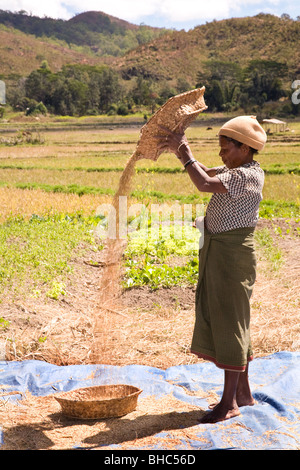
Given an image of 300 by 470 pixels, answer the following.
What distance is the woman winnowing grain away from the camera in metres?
2.31

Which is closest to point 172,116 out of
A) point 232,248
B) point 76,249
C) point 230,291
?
point 232,248

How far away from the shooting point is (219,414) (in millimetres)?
2395

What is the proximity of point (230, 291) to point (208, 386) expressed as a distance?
0.83m

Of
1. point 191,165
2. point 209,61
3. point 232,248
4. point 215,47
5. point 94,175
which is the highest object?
point 215,47

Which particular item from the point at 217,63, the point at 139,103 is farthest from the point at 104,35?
the point at 139,103

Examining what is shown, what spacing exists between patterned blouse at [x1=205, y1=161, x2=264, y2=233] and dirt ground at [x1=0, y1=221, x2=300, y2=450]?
34.8 inches

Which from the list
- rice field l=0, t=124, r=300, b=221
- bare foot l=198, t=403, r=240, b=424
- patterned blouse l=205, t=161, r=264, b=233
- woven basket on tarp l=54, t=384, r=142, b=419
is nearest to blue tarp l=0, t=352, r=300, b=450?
bare foot l=198, t=403, r=240, b=424

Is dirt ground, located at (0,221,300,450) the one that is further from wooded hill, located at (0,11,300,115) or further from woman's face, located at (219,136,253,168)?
wooded hill, located at (0,11,300,115)

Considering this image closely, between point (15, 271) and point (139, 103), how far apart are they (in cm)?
4871

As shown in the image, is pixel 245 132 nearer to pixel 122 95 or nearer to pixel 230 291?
pixel 230 291

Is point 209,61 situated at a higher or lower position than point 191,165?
higher

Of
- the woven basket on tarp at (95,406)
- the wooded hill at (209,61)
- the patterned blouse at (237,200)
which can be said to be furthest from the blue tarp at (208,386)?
the wooded hill at (209,61)

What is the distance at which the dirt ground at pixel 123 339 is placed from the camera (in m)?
2.35

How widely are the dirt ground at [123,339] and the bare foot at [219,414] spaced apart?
48 mm
